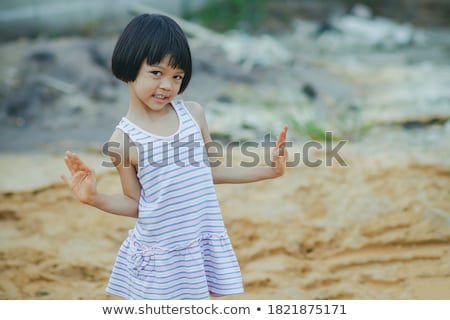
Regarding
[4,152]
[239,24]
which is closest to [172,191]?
[4,152]

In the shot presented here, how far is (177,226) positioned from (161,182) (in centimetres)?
16

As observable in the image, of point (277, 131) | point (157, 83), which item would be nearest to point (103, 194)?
point (157, 83)

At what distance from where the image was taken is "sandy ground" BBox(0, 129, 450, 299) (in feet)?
11.0

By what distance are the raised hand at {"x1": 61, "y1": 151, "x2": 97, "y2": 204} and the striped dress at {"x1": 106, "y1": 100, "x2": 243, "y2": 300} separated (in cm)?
16

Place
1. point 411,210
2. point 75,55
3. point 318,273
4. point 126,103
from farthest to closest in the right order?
1. point 75,55
2. point 126,103
3. point 411,210
4. point 318,273

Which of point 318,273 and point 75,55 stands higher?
point 75,55

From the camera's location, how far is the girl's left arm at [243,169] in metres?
2.44

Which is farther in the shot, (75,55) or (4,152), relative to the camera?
(75,55)

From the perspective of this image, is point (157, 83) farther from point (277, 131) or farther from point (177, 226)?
point (277, 131)

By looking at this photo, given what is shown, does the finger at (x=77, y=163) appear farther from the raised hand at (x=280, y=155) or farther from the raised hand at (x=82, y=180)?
the raised hand at (x=280, y=155)

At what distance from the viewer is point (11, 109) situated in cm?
615

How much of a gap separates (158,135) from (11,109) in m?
4.20
